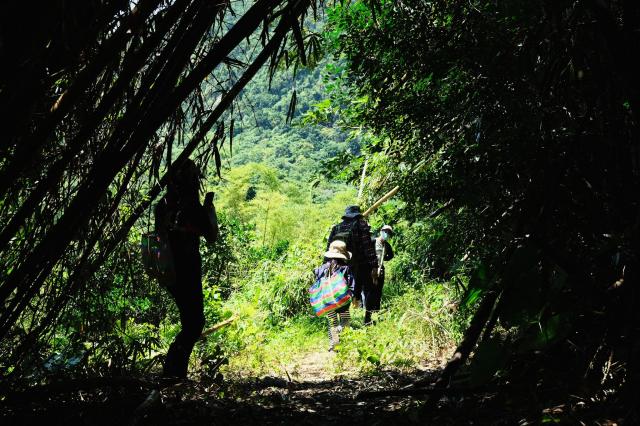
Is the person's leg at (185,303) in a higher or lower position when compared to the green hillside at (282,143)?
lower

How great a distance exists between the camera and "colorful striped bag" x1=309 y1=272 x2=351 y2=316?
6.11m

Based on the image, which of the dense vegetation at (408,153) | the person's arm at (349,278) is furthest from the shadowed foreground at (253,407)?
the person's arm at (349,278)

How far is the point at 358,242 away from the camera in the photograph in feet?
21.1

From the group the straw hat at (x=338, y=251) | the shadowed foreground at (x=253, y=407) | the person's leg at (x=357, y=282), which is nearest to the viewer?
the shadowed foreground at (x=253, y=407)

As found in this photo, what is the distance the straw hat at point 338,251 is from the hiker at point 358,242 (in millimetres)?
61

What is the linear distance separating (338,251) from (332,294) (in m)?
0.51

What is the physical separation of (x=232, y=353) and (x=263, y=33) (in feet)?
14.1

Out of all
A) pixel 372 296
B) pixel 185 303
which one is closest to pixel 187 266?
pixel 185 303

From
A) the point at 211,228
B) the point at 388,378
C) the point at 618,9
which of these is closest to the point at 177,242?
the point at 211,228

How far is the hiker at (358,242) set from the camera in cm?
637

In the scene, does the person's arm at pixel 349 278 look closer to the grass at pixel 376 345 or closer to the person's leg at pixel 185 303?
the grass at pixel 376 345

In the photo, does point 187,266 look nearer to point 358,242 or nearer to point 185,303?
point 185,303

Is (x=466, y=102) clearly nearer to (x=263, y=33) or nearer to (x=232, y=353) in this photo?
(x=263, y=33)

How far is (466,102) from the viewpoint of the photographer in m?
3.40
